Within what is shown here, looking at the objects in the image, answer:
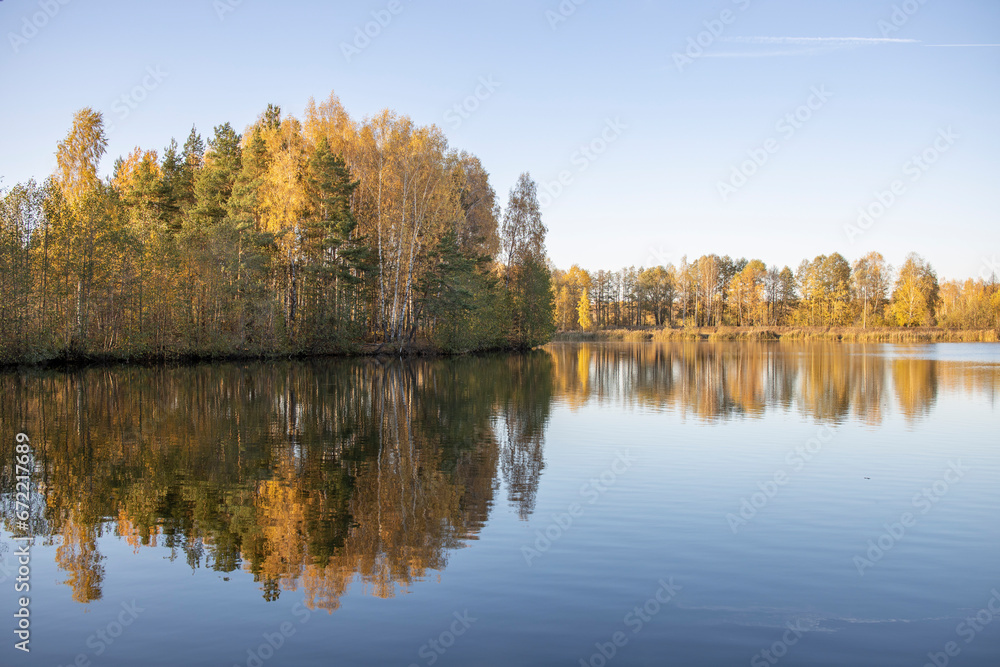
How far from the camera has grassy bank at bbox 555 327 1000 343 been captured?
70000mm

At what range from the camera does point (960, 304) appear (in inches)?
3460

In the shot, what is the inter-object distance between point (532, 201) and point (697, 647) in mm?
51888

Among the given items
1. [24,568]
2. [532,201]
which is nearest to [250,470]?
[24,568]

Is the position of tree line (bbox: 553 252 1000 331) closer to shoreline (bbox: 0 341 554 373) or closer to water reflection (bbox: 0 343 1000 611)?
shoreline (bbox: 0 341 554 373)

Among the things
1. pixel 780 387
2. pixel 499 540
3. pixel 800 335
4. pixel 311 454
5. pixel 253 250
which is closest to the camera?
pixel 499 540

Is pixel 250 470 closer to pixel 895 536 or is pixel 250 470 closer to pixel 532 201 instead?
pixel 895 536

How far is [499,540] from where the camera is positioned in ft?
24.3

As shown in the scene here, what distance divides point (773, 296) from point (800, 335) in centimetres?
3409

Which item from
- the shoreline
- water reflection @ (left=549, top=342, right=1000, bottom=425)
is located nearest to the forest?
the shoreline

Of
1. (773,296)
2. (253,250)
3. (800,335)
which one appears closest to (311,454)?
(253,250)

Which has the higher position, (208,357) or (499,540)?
(208,357)

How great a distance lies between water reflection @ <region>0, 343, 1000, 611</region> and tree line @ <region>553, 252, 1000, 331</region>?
6801cm

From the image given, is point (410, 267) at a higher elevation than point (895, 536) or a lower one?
higher

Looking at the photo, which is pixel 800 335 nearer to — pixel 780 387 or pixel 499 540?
pixel 780 387
